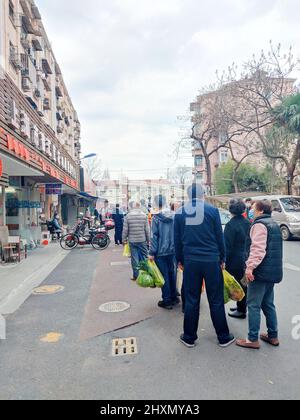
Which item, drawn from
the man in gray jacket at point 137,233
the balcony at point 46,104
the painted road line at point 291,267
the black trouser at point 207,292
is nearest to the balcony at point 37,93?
the balcony at point 46,104

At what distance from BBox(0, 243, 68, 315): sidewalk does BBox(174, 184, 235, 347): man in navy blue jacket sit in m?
3.21

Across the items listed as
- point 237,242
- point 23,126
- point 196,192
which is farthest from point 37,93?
point 237,242

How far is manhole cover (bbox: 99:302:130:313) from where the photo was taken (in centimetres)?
514

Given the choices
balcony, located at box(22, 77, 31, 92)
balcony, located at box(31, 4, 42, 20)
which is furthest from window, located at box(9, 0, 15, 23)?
balcony, located at box(31, 4, 42, 20)

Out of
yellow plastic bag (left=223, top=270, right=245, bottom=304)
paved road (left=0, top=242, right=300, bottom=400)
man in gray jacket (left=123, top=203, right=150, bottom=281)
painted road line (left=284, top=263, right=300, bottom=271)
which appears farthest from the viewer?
painted road line (left=284, top=263, right=300, bottom=271)

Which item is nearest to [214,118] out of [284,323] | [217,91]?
[217,91]

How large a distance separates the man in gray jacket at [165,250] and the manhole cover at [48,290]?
2.43 metres

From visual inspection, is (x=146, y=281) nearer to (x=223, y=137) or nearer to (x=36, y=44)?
(x=36, y=44)

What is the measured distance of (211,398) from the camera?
2.73 metres

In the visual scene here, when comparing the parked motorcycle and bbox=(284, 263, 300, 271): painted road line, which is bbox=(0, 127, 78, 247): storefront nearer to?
the parked motorcycle

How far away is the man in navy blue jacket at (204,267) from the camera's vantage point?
3650mm

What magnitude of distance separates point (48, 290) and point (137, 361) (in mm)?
3773

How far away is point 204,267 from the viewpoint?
3.64 meters
